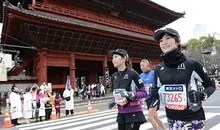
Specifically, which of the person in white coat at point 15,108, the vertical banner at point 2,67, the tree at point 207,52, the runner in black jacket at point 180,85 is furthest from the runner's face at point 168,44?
the tree at point 207,52

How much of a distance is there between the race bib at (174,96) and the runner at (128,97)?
43.5 inches

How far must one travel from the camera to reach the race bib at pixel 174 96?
2938mm

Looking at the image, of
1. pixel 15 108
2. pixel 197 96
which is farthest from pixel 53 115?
pixel 197 96

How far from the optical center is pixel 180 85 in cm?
298

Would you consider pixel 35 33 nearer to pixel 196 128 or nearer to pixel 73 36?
pixel 73 36

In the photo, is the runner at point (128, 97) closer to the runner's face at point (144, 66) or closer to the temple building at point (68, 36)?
the runner's face at point (144, 66)

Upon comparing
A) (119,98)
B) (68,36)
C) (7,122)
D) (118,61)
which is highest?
(68,36)

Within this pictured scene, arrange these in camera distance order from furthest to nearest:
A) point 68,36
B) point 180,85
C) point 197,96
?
point 68,36, point 180,85, point 197,96

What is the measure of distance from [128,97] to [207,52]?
162ft

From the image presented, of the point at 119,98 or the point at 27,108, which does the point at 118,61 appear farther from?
the point at 27,108

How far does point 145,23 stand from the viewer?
37.1m

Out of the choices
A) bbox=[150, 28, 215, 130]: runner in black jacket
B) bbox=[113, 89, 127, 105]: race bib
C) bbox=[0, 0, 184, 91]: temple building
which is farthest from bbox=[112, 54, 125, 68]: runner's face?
bbox=[0, 0, 184, 91]: temple building

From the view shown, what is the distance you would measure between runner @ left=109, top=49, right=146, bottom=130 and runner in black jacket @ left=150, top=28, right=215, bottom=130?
3.70 ft

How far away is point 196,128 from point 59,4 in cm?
2400
